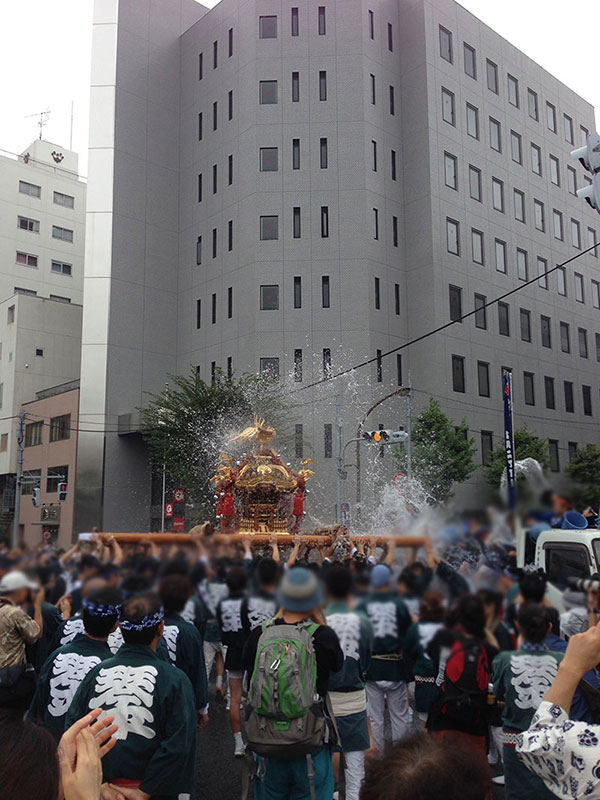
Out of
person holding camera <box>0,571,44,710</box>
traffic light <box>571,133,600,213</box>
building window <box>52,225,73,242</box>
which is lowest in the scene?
person holding camera <box>0,571,44,710</box>

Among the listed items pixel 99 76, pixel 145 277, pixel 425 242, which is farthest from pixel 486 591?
pixel 99 76

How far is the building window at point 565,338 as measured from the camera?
42.3 m

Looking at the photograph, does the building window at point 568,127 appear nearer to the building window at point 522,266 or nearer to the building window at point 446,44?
the building window at point 522,266

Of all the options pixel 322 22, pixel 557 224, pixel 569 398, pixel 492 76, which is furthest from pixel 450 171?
pixel 569 398

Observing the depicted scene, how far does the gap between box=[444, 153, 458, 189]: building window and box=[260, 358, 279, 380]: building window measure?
511 inches

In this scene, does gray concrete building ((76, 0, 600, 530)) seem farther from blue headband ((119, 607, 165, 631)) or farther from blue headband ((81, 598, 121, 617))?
blue headband ((119, 607, 165, 631))

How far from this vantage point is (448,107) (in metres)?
37.2

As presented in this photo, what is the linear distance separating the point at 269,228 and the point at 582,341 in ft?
70.8

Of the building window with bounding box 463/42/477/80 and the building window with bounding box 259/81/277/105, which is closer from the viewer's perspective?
the building window with bounding box 259/81/277/105

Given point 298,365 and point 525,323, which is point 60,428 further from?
point 525,323

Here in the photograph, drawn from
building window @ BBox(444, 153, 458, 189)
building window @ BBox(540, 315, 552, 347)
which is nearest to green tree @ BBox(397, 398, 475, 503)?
building window @ BBox(444, 153, 458, 189)

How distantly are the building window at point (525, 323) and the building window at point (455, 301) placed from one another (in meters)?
5.25

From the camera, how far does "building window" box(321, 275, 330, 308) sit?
34.1 meters

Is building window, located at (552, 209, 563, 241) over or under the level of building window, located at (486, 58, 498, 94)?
under
